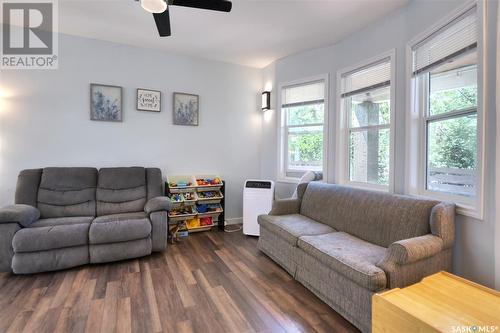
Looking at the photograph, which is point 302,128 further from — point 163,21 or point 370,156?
point 163,21

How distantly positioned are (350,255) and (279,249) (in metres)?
0.91

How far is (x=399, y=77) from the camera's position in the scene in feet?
8.21

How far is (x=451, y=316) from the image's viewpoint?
1.23m

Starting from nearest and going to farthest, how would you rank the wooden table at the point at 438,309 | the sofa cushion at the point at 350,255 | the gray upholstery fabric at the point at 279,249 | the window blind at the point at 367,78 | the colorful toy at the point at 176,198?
the wooden table at the point at 438,309
the sofa cushion at the point at 350,255
the gray upholstery fabric at the point at 279,249
the window blind at the point at 367,78
the colorful toy at the point at 176,198

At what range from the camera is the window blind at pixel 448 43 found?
5.91 feet

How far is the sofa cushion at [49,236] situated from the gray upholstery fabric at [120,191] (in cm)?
51

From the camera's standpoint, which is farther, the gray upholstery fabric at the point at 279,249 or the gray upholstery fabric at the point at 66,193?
the gray upholstery fabric at the point at 66,193

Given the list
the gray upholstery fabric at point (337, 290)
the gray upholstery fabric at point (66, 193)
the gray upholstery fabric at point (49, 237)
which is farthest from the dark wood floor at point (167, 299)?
the gray upholstery fabric at point (66, 193)

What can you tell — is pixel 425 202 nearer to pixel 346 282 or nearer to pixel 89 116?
pixel 346 282

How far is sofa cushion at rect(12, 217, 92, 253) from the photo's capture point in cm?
230

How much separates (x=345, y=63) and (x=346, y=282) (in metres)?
2.60

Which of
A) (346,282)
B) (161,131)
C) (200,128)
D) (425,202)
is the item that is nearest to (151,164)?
(161,131)

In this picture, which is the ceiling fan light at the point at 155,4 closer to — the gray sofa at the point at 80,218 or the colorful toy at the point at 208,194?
the gray sofa at the point at 80,218

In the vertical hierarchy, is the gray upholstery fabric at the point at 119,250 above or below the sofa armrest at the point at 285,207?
below
